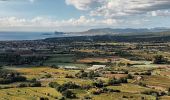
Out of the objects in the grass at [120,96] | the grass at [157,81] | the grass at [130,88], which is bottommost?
the grass at [157,81]

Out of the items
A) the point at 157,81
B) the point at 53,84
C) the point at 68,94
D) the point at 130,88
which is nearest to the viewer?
the point at 68,94

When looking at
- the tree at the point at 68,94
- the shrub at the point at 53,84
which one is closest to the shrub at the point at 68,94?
the tree at the point at 68,94

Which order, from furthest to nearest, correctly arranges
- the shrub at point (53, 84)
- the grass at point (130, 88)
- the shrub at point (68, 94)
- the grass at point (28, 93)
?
the shrub at point (53, 84), the grass at point (130, 88), the shrub at point (68, 94), the grass at point (28, 93)

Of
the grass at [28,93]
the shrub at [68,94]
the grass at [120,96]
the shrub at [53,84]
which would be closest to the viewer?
the grass at [120,96]

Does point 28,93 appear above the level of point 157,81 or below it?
above

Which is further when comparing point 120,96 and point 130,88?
point 130,88

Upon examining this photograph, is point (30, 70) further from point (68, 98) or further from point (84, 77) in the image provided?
point (68, 98)

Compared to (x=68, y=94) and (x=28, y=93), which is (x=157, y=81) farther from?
(x=28, y=93)

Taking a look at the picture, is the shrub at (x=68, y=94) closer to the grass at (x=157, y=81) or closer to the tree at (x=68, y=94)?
the tree at (x=68, y=94)

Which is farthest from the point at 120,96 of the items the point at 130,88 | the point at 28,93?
the point at 28,93

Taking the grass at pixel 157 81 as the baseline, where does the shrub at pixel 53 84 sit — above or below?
above

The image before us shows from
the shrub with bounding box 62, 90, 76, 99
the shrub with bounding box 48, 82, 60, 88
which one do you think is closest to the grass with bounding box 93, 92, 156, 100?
the shrub with bounding box 62, 90, 76, 99
